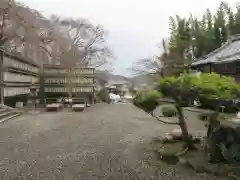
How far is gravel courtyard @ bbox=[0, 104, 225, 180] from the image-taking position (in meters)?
4.82

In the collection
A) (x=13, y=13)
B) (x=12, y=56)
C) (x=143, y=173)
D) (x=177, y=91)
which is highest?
(x=13, y=13)

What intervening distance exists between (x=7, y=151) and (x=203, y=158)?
400 centimetres

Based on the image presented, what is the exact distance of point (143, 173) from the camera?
4898 mm

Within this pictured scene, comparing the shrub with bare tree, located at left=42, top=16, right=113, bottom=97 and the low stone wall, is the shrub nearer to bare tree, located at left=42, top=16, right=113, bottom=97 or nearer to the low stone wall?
the low stone wall

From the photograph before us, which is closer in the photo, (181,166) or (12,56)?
(181,166)

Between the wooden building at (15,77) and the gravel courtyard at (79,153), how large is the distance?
4686mm

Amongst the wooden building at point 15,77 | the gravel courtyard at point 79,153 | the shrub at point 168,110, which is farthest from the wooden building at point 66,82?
the shrub at point 168,110

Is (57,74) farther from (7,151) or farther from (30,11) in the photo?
(7,151)

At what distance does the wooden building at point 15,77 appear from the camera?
13729 millimetres

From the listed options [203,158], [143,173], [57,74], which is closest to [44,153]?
[143,173]

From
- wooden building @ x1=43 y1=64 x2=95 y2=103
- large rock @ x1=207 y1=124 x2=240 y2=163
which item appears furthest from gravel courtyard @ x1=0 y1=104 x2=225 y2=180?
wooden building @ x1=43 y1=64 x2=95 y2=103

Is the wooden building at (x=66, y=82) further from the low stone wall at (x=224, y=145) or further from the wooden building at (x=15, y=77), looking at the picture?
the low stone wall at (x=224, y=145)

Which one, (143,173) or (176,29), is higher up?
(176,29)

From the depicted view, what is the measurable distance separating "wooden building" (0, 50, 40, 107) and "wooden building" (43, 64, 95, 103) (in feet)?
3.16
